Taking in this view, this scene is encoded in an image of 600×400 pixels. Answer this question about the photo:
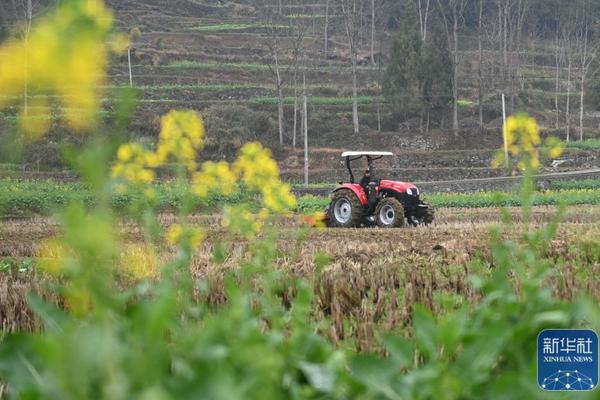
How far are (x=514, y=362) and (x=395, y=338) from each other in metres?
0.36

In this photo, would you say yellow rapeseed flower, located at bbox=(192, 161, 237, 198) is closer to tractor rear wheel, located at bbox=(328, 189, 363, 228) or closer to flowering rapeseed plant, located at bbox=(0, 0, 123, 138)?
flowering rapeseed plant, located at bbox=(0, 0, 123, 138)

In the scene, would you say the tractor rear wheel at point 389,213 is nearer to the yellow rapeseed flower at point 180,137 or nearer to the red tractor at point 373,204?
the red tractor at point 373,204

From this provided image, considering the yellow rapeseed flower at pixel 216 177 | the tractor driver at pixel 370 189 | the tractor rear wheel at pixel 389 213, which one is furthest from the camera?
the tractor driver at pixel 370 189

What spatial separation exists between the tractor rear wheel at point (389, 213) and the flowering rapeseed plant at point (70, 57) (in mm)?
10885

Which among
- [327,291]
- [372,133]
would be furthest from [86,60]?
[372,133]

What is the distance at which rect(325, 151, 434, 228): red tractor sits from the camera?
1212 cm

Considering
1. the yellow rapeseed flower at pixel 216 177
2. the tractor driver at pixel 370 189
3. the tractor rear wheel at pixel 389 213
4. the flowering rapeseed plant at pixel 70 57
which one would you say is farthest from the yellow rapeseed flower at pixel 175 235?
the tractor driver at pixel 370 189

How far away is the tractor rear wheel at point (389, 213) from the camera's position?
38.5ft

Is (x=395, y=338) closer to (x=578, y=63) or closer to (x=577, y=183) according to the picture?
(x=577, y=183)

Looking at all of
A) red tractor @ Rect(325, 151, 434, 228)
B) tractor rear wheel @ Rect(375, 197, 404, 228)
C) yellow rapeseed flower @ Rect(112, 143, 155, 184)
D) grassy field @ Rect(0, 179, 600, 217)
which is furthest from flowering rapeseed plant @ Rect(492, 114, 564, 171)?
grassy field @ Rect(0, 179, 600, 217)

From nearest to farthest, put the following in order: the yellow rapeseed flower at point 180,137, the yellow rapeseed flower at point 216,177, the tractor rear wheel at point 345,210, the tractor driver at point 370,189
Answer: the yellow rapeseed flower at point 180,137 → the yellow rapeseed flower at point 216,177 → the tractor rear wheel at point 345,210 → the tractor driver at point 370,189

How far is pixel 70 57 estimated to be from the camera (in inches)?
33.5

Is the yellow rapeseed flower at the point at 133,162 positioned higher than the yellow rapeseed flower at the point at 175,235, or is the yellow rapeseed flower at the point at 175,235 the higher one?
the yellow rapeseed flower at the point at 133,162

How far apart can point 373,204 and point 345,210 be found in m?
0.50
